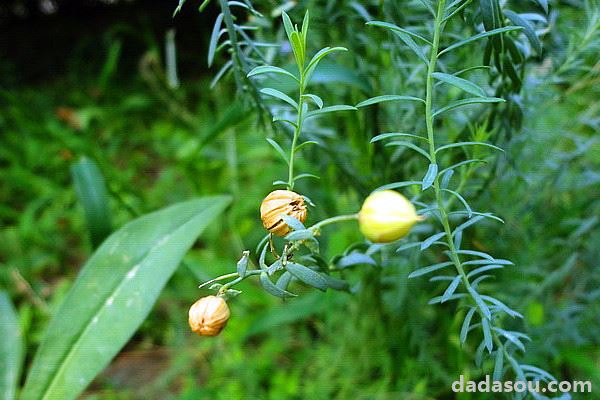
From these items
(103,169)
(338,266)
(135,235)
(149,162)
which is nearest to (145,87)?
(149,162)

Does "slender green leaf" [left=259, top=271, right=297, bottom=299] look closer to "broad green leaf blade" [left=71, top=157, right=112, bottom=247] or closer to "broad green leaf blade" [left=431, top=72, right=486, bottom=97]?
"broad green leaf blade" [left=431, top=72, right=486, bottom=97]

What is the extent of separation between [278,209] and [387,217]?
0.07 meters

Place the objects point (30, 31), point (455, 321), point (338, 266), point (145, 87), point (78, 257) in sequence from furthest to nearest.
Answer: point (30, 31), point (145, 87), point (78, 257), point (455, 321), point (338, 266)

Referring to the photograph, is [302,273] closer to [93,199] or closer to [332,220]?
[332,220]

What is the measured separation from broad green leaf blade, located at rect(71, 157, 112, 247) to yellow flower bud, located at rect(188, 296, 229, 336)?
18.2 inches

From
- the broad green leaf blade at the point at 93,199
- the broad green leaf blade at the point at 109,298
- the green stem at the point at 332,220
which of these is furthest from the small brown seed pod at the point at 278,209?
the broad green leaf blade at the point at 93,199

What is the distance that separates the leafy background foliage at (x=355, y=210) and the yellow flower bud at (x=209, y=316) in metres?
0.17

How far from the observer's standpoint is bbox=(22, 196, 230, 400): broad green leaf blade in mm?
667

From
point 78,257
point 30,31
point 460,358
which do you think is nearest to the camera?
point 460,358

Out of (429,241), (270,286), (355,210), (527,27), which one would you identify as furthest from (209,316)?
(355,210)

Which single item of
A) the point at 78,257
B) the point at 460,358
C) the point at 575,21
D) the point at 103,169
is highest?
the point at 575,21

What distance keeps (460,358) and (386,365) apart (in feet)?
0.49

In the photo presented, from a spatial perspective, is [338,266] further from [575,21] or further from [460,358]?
[575,21]

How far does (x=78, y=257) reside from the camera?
1.26 m
